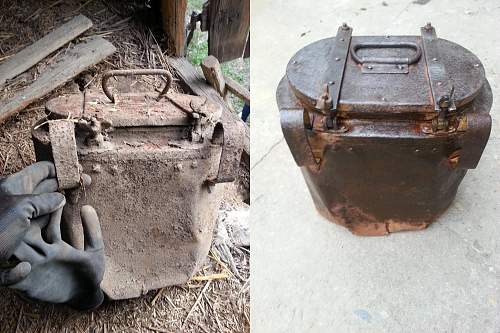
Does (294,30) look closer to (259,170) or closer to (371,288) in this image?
(259,170)

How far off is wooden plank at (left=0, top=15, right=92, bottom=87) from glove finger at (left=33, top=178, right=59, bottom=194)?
1311 mm

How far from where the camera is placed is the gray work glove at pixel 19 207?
5.86 feet

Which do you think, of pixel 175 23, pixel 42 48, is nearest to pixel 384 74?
pixel 175 23

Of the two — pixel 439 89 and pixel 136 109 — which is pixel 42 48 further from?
pixel 439 89

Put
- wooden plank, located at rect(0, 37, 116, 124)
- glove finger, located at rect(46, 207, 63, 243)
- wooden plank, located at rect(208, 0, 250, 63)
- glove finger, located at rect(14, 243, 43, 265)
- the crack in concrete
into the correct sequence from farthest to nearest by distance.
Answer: wooden plank, located at rect(208, 0, 250, 63) < wooden plank, located at rect(0, 37, 116, 124) < the crack in concrete < glove finger, located at rect(46, 207, 63, 243) < glove finger, located at rect(14, 243, 43, 265)

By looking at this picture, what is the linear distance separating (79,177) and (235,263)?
0.91 meters

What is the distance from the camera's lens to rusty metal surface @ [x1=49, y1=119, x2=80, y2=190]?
2055 mm

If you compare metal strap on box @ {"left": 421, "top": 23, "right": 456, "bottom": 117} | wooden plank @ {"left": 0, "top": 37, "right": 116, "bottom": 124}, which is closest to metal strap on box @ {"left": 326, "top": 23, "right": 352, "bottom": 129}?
metal strap on box @ {"left": 421, "top": 23, "right": 456, "bottom": 117}

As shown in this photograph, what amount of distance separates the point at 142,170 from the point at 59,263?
0.44 metres

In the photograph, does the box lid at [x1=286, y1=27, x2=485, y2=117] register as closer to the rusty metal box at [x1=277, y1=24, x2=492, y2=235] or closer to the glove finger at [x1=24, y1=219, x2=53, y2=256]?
the rusty metal box at [x1=277, y1=24, x2=492, y2=235]

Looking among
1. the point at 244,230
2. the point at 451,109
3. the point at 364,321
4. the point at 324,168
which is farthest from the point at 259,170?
the point at 451,109

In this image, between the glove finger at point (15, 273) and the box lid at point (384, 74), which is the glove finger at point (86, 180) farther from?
the box lid at point (384, 74)

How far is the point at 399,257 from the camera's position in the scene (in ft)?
7.42

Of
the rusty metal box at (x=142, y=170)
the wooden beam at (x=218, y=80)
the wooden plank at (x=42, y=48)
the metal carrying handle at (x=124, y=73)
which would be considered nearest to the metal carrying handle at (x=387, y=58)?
the rusty metal box at (x=142, y=170)
